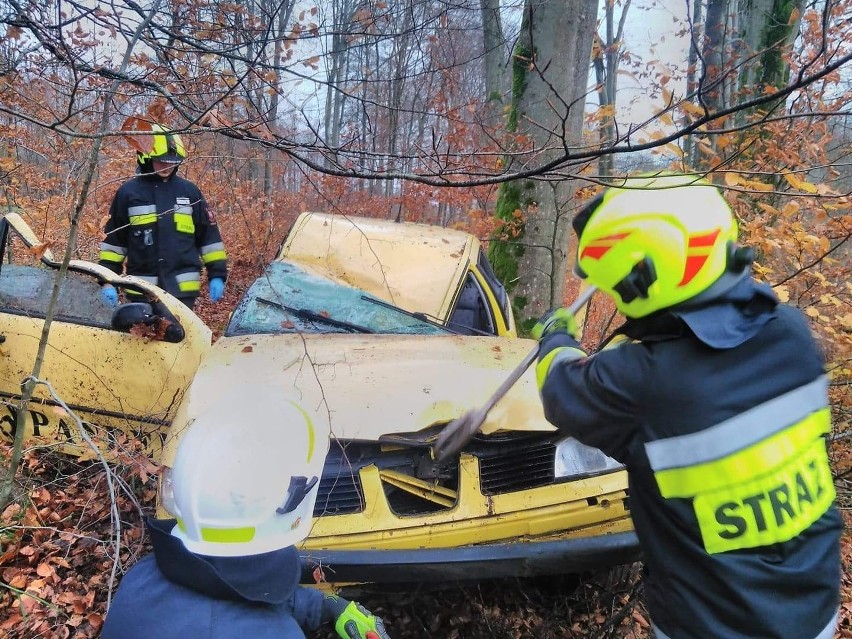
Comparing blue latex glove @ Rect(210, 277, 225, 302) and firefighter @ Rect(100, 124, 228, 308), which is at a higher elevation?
firefighter @ Rect(100, 124, 228, 308)

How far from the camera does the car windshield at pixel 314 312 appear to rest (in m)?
3.32

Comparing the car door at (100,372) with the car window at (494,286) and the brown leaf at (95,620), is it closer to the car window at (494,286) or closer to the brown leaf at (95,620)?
the brown leaf at (95,620)

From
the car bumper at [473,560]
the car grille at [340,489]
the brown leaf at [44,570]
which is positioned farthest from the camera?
the brown leaf at [44,570]

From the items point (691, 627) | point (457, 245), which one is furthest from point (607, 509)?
point (457, 245)

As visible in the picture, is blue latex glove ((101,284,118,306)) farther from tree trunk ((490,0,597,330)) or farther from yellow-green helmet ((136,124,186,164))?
tree trunk ((490,0,597,330))

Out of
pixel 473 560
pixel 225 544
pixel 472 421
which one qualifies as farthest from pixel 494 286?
pixel 225 544

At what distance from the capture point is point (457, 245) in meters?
4.13

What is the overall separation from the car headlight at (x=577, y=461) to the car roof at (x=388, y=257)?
1358 millimetres

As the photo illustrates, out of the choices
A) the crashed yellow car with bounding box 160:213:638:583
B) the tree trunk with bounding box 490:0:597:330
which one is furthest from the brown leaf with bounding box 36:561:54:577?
the tree trunk with bounding box 490:0:597:330

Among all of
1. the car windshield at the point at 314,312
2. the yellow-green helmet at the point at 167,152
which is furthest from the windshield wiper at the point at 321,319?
the yellow-green helmet at the point at 167,152

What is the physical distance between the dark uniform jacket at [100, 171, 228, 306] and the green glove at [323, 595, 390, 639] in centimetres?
336

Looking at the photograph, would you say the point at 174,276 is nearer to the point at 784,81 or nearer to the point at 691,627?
the point at 691,627

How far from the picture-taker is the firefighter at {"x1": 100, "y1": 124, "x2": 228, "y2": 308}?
4.24 m

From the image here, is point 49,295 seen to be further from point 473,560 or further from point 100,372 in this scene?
point 473,560
